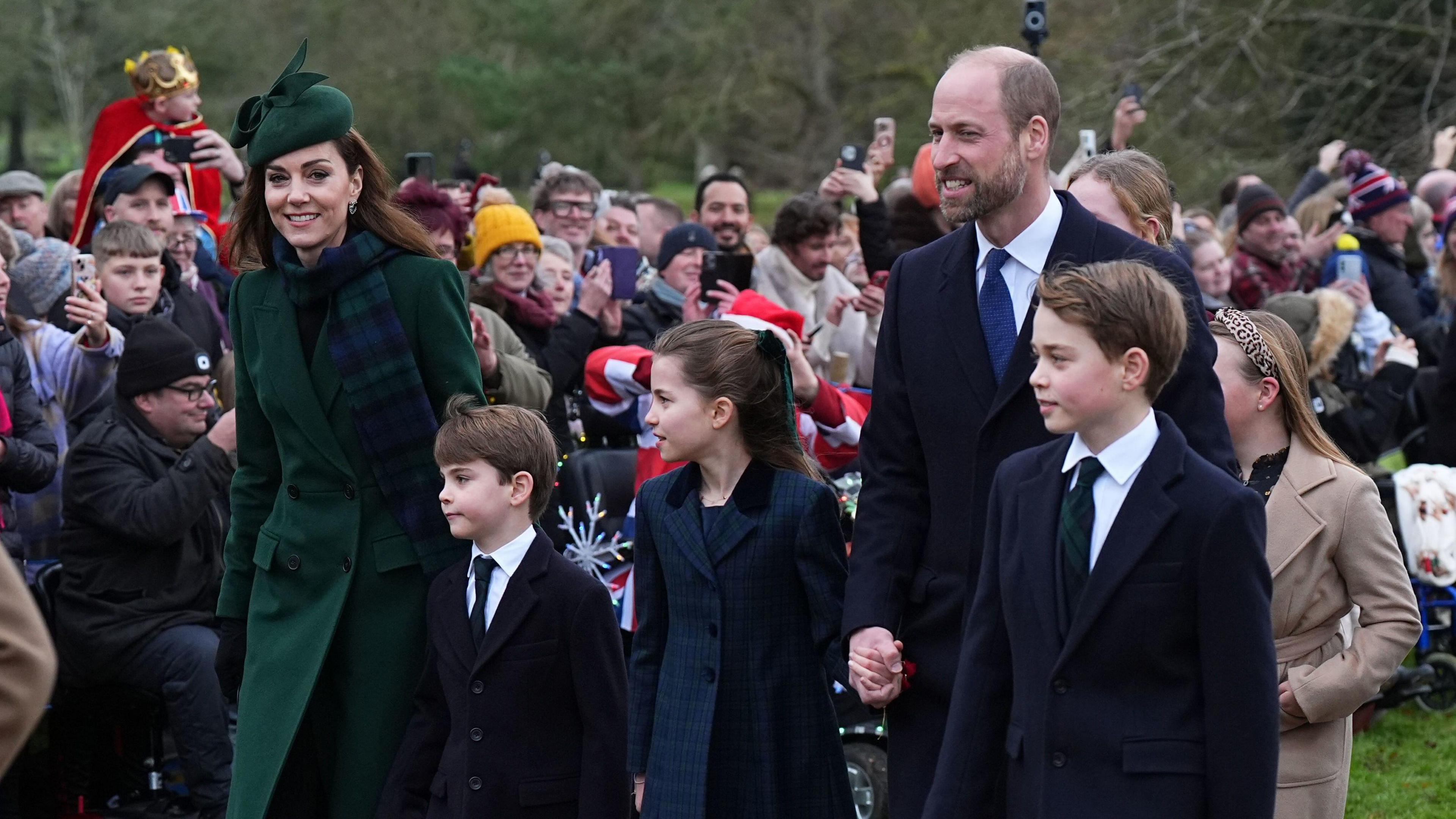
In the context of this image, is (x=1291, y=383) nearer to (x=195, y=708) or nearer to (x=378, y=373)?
(x=378, y=373)

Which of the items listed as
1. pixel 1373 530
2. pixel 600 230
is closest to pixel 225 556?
pixel 1373 530

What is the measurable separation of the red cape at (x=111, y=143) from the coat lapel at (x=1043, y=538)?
6.31 metres

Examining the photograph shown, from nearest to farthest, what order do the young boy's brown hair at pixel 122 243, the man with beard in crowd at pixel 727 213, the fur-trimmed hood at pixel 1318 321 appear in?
the young boy's brown hair at pixel 122 243
the fur-trimmed hood at pixel 1318 321
the man with beard in crowd at pixel 727 213

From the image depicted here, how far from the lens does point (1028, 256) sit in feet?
11.4

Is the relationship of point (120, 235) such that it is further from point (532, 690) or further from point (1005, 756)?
point (1005, 756)

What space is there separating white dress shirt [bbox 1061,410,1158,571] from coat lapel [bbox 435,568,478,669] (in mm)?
1615

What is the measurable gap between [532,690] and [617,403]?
2.12 meters

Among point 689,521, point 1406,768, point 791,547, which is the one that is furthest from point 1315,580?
point 1406,768

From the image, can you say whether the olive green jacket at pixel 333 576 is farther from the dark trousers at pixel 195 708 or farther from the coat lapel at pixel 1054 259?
the dark trousers at pixel 195 708

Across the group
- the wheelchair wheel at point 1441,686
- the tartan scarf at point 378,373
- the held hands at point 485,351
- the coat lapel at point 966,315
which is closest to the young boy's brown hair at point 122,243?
the held hands at point 485,351

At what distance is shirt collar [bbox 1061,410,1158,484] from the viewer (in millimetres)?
2979

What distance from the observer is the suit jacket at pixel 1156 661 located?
2.84 meters

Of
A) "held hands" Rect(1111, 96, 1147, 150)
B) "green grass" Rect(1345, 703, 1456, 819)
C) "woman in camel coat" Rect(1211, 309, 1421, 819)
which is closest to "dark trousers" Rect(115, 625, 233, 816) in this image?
"woman in camel coat" Rect(1211, 309, 1421, 819)

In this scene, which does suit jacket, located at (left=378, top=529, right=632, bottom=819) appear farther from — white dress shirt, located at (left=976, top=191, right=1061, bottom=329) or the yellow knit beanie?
Result: the yellow knit beanie
